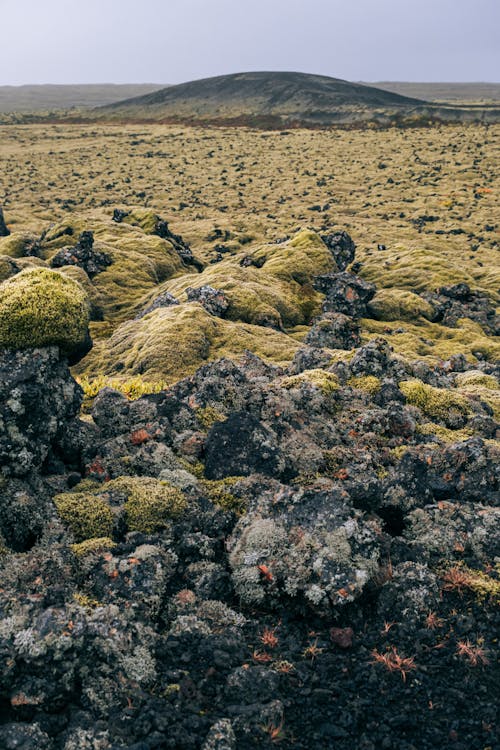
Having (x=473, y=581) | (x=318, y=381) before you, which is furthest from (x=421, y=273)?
(x=473, y=581)

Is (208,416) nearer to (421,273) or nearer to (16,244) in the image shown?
A: (421,273)

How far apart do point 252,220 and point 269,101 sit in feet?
375

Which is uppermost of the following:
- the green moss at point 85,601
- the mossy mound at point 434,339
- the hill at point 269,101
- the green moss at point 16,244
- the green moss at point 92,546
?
the hill at point 269,101

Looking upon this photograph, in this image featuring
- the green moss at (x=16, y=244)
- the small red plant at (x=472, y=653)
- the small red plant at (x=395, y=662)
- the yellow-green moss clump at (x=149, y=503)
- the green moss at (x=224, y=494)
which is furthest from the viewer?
the green moss at (x=16, y=244)

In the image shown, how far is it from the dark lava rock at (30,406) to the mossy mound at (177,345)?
8636 millimetres

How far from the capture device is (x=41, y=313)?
930cm

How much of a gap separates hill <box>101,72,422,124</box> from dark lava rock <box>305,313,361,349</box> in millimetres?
119506

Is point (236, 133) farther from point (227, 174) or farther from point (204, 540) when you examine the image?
point (204, 540)

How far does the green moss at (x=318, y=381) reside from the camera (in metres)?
13.7

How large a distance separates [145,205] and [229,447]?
6496cm

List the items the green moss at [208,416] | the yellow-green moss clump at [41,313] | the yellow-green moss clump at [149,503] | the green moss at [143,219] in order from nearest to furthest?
the yellow-green moss clump at [149,503]
the yellow-green moss clump at [41,313]
the green moss at [208,416]
the green moss at [143,219]

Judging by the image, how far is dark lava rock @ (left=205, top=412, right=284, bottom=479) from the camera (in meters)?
10.6

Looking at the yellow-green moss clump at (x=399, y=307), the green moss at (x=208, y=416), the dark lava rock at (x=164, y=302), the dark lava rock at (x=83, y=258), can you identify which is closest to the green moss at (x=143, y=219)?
the dark lava rock at (x=83, y=258)

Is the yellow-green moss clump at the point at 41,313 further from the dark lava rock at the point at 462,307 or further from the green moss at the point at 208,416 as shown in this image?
the dark lava rock at the point at 462,307
